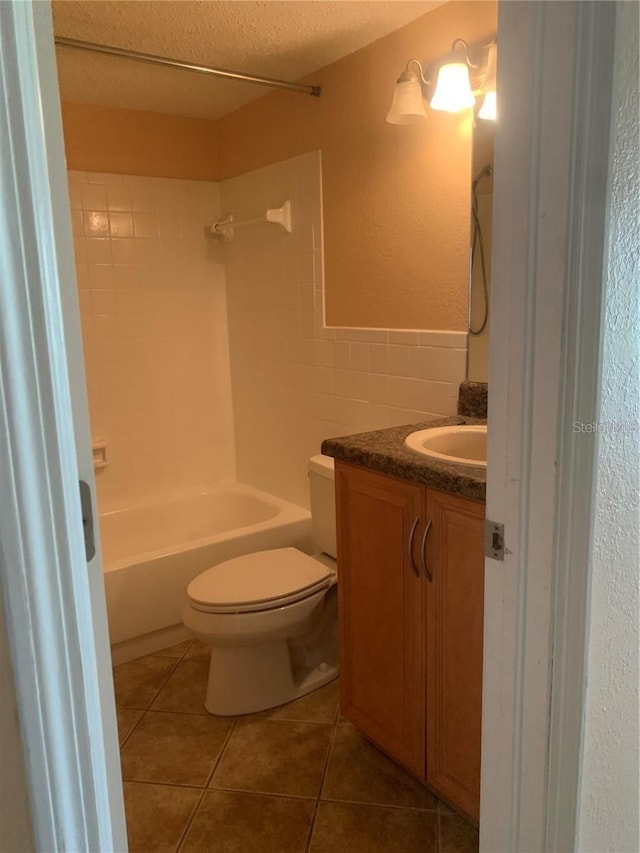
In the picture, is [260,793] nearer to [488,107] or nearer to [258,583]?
[258,583]

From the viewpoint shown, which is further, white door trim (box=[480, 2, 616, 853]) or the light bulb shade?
the light bulb shade

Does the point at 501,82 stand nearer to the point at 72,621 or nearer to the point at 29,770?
the point at 72,621

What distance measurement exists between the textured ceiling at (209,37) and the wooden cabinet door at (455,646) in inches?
58.4

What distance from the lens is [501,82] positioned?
82cm

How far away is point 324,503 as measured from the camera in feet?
7.36

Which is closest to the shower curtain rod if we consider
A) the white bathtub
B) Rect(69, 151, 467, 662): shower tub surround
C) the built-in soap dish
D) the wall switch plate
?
Rect(69, 151, 467, 662): shower tub surround

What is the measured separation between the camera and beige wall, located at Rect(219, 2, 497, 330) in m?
1.94

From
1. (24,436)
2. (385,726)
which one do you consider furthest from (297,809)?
(24,436)

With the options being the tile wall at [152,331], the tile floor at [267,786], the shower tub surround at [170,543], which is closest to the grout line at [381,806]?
the tile floor at [267,786]

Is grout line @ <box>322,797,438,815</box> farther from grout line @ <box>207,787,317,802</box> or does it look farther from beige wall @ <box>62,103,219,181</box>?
beige wall @ <box>62,103,219,181</box>

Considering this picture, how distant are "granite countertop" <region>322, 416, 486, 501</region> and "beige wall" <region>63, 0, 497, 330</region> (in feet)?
1.52

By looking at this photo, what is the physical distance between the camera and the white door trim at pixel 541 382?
767 mm

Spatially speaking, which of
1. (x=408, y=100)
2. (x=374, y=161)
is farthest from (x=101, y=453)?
(x=408, y=100)

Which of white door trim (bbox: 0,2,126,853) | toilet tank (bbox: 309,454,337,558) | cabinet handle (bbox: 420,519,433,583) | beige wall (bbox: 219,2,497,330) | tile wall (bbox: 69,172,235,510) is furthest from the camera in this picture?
tile wall (bbox: 69,172,235,510)
